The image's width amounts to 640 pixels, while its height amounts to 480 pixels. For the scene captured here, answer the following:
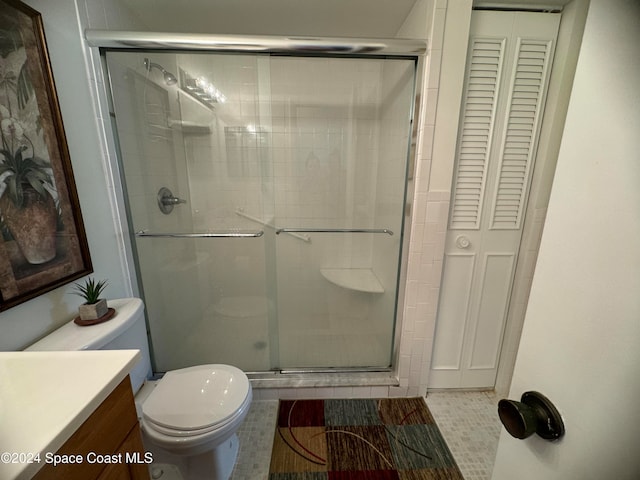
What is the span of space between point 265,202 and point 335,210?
0.61 metres

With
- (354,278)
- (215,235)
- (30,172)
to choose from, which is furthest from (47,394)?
(354,278)

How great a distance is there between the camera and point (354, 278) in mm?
2131

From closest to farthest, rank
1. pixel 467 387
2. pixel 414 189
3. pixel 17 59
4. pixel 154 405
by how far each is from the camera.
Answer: pixel 17 59 < pixel 154 405 < pixel 414 189 < pixel 467 387

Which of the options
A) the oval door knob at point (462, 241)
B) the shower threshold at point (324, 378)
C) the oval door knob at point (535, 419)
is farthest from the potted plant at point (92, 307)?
the oval door knob at point (462, 241)

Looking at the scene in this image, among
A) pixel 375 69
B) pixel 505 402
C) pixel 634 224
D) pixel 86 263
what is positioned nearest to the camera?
pixel 634 224

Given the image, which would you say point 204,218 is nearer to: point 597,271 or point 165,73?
point 165,73

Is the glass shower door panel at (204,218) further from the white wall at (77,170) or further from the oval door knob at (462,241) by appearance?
the oval door knob at (462,241)

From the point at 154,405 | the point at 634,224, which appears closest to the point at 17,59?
the point at 154,405

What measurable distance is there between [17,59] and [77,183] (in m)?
0.47

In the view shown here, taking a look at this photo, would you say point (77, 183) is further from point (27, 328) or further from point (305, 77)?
point (305, 77)

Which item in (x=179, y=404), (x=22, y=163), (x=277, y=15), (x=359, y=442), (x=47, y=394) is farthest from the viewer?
(x=277, y=15)

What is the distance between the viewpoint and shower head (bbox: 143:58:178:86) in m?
1.50

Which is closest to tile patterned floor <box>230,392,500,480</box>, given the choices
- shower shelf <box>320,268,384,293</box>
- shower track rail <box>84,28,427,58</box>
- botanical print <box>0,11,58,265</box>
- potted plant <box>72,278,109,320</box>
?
shower shelf <box>320,268,384,293</box>

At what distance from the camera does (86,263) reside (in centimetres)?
114
